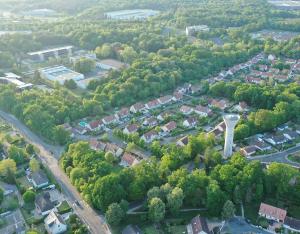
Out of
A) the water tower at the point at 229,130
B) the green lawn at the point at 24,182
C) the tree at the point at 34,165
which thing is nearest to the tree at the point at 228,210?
the water tower at the point at 229,130

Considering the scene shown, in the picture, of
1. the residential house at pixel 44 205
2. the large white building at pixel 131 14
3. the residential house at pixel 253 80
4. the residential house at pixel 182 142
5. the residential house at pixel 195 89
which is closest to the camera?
the residential house at pixel 44 205

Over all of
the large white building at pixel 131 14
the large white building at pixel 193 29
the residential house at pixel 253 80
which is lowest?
the residential house at pixel 253 80

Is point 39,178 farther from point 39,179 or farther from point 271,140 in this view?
point 271,140

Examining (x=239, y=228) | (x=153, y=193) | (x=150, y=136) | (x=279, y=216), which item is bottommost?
(x=239, y=228)

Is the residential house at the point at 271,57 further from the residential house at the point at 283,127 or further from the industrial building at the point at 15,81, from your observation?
the industrial building at the point at 15,81

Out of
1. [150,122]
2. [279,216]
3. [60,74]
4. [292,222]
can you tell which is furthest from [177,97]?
[292,222]

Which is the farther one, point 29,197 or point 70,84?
point 70,84

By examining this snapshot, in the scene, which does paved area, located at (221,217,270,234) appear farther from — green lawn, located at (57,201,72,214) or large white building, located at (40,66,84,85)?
large white building, located at (40,66,84,85)
